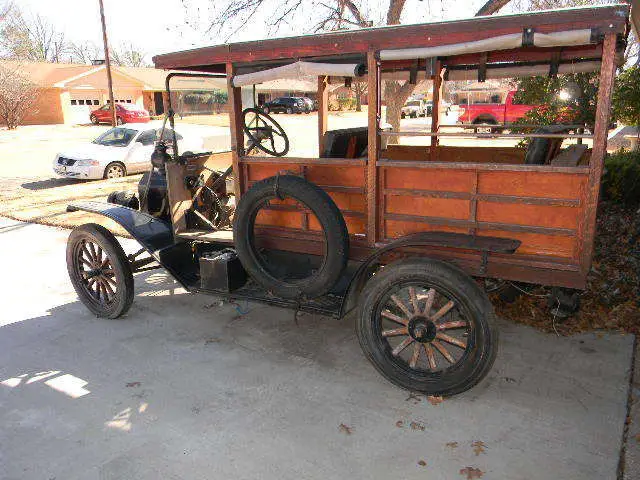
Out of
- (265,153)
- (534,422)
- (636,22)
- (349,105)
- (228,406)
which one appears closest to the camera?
(534,422)

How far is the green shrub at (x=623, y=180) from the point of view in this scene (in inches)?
292

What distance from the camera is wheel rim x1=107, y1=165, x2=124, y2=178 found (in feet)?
43.3

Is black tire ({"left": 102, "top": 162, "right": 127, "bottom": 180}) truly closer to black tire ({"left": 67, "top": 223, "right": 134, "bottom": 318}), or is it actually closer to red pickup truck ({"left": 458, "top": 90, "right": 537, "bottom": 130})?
black tire ({"left": 67, "top": 223, "right": 134, "bottom": 318})

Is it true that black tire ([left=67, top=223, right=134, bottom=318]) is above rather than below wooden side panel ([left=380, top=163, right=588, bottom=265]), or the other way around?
below

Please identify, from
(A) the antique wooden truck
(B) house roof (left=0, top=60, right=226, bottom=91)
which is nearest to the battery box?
(A) the antique wooden truck

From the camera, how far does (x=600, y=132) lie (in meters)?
2.94

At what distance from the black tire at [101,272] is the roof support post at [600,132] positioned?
374 cm

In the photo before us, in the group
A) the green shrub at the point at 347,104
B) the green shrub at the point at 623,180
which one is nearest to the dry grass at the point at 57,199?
the green shrub at the point at 623,180

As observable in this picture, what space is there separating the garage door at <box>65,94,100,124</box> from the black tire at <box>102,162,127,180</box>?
2579 centimetres

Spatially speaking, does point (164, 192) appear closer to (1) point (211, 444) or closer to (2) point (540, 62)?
(1) point (211, 444)

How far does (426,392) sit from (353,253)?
1.16 metres

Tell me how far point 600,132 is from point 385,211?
4.76 feet

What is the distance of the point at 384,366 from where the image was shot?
11.6 feet

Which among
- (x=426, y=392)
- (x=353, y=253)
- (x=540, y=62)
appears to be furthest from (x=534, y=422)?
(x=540, y=62)
